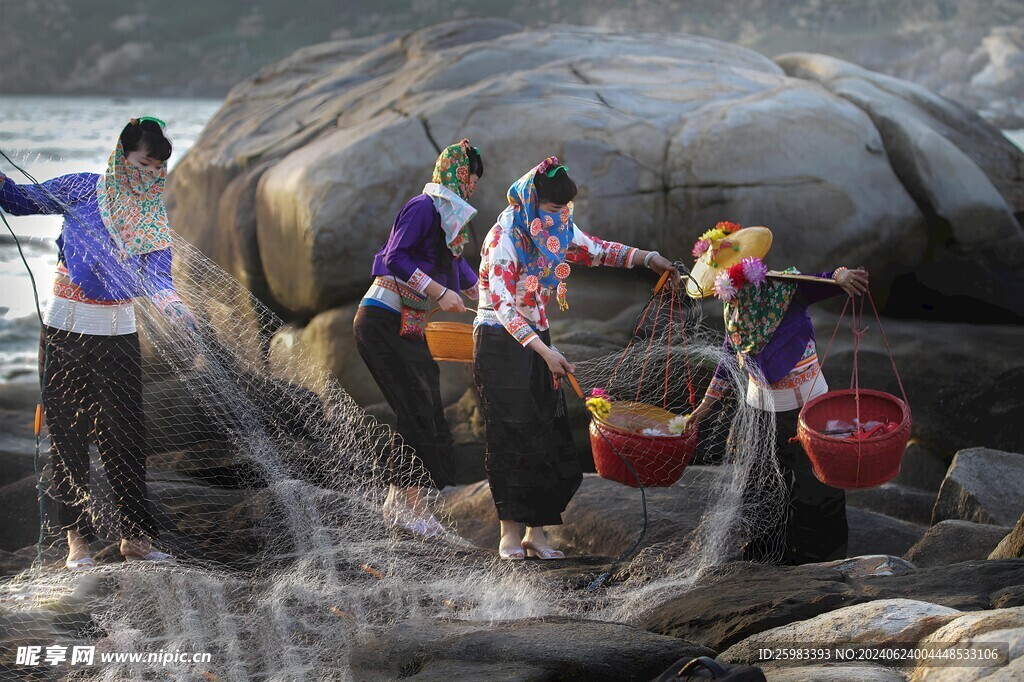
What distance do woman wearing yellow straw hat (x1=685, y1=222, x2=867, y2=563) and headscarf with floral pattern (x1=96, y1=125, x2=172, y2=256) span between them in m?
2.20

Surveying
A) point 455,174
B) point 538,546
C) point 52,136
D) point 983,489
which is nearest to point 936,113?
point 983,489

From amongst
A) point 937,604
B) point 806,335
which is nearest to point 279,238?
point 806,335

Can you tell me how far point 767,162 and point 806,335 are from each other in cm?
290

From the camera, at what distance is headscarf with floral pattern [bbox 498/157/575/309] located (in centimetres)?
436

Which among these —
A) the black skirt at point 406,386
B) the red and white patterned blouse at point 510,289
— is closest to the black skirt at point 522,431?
the red and white patterned blouse at point 510,289

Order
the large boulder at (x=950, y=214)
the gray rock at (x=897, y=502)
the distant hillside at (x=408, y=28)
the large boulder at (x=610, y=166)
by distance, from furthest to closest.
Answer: the distant hillside at (x=408, y=28) → the large boulder at (x=950, y=214) → the large boulder at (x=610, y=166) → the gray rock at (x=897, y=502)

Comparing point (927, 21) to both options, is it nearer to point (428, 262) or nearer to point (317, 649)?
point (428, 262)

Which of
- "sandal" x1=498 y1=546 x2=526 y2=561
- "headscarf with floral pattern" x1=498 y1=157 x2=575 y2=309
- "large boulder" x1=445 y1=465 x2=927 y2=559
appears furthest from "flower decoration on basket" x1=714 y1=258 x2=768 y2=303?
"sandal" x1=498 y1=546 x2=526 y2=561

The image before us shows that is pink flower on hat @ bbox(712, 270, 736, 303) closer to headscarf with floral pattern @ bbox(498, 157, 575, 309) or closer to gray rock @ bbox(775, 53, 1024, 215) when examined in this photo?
headscarf with floral pattern @ bbox(498, 157, 575, 309)

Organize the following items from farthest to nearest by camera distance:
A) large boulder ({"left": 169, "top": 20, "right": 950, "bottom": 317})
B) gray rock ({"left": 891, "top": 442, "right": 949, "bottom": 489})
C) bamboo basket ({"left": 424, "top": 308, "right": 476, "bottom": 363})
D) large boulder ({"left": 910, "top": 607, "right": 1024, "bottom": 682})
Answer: large boulder ({"left": 169, "top": 20, "right": 950, "bottom": 317}), gray rock ({"left": 891, "top": 442, "right": 949, "bottom": 489}), bamboo basket ({"left": 424, "top": 308, "right": 476, "bottom": 363}), large boulder ({"left": 910, "top": 607, "right": 1024, "bottom": 682})

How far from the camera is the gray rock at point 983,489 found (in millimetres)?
4957

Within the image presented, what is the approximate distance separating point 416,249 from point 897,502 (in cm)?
305

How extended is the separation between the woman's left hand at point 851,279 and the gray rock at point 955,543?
3.74 ft

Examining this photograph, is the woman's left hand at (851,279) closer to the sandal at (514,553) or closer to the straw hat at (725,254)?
the straw hat at (725,254)
